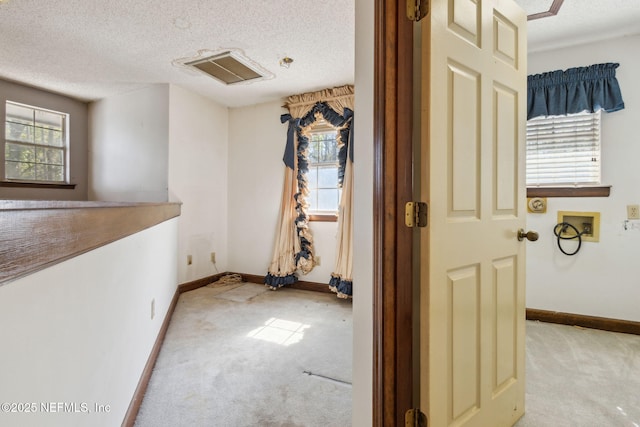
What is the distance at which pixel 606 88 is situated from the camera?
2.48 m

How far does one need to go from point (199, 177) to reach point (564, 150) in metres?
3.89

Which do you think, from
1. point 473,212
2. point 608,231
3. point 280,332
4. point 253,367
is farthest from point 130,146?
point 608,231

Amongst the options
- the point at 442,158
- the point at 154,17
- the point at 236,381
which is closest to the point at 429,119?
the point at 442,158

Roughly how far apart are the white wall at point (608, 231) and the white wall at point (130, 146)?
13.0 feet

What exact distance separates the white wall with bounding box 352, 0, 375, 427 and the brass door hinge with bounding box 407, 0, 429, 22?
131mm

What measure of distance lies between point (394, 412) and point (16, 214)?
1.21m

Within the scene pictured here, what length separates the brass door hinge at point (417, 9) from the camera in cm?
105

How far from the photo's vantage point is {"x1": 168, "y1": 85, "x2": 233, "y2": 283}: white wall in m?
3.59

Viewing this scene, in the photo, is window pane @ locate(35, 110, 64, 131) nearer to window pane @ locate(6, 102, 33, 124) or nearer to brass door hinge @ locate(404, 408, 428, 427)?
window pane @ locate(6, 102, 33, 124)

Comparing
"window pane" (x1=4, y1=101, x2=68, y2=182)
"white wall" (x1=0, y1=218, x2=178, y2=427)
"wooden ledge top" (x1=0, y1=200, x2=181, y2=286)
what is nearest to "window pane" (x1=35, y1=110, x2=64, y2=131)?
"window pane" (x1=4, y1=101, x2=68, y2=182)

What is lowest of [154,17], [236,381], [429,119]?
[236,381]

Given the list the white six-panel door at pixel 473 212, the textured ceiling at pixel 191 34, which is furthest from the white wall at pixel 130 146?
the white six-panel door at pixel 473 212

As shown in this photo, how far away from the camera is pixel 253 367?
77.2 inches

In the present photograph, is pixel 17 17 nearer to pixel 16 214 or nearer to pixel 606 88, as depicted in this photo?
pixel 16 214
